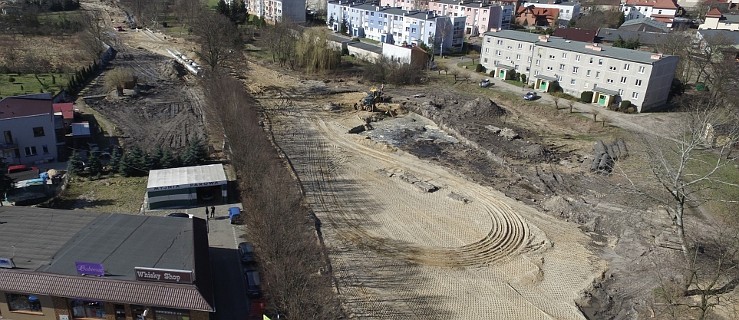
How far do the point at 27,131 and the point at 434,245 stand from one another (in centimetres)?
2797

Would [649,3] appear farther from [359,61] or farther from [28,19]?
[28,19]

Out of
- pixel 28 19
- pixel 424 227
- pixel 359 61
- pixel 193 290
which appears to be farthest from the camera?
pixel 28 19

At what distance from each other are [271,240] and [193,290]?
11.8ft

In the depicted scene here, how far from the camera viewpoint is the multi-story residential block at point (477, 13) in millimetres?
85125

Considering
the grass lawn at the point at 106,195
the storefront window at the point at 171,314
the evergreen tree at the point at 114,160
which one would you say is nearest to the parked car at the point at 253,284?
the storefront window at the point at 171,314

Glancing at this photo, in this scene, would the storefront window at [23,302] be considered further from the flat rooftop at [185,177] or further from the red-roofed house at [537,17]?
the red-roofed house at [537,17]

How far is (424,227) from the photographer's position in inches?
1108

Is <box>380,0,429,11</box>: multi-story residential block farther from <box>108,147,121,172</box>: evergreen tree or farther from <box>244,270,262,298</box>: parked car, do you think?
<box>244,270,262,298</box>: parked car

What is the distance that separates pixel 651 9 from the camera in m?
101

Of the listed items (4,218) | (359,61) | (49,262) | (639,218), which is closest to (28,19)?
(359,61)

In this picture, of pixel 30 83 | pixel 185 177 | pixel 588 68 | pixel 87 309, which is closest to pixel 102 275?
pixel 87 309

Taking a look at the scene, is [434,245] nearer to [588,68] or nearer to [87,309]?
[87,309]

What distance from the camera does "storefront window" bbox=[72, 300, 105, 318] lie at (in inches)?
699

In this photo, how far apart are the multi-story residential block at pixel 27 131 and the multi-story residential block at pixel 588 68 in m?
46.6
